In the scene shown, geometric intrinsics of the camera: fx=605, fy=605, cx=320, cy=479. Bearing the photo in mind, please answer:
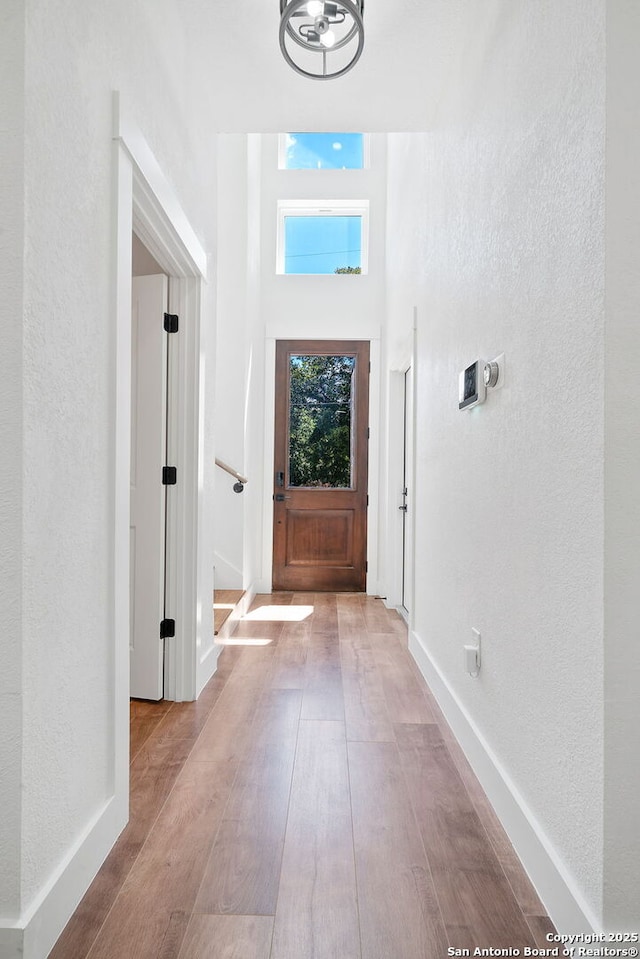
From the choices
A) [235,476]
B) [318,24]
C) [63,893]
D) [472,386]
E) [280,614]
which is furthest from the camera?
[280,614]

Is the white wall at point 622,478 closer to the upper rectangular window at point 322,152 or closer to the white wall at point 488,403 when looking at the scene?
the white wall at point 488,403

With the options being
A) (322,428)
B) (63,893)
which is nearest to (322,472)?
(322,428)

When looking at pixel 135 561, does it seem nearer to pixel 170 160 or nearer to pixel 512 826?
pixel 170 160

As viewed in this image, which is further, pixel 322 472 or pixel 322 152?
pixel 322 152

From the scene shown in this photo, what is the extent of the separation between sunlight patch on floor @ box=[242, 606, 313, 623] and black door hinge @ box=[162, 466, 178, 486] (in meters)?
1.97

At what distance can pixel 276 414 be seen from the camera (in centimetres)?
551

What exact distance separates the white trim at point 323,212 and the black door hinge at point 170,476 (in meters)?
3.46

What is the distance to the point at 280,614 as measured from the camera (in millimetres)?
4598

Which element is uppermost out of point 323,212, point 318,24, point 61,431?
point 323,212

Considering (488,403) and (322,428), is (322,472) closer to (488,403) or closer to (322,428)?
(322,428)

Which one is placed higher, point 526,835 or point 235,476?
point 235,476

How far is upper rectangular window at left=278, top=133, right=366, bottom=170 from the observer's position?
18.5ft

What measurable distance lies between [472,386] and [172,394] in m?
1.33

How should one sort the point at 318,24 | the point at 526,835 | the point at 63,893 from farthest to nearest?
the point at 318,24 → the point at 526,835 → the point at 63,893
